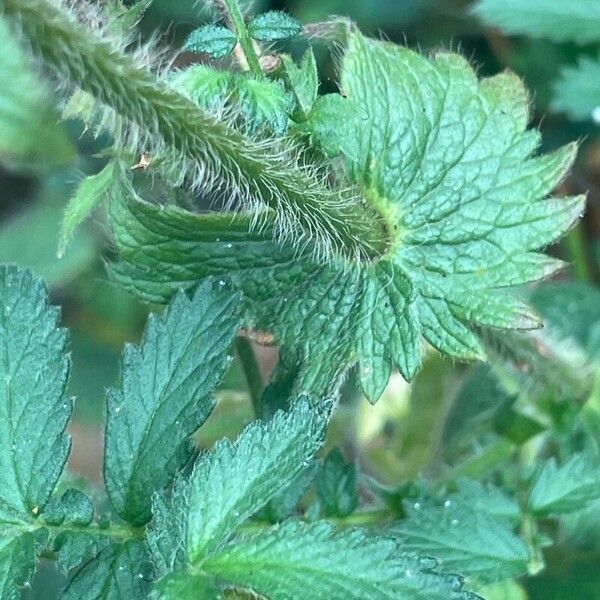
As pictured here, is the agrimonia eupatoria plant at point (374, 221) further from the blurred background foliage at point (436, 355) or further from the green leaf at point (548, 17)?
the green leaf at point (548, 17)

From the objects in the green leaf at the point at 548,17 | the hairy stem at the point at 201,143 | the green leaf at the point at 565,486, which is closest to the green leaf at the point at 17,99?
the hairy stem at the point at 201,143

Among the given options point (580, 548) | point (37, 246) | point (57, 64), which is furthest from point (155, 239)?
point (37, 246)

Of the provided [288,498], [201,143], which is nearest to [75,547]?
[288,498]

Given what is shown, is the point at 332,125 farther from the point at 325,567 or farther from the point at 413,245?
the point at 325,567

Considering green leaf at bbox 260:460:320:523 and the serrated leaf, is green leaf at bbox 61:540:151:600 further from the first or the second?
green leaf at bbox 260:460:320:523

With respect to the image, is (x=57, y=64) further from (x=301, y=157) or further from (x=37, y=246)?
(x=37, y=246)
